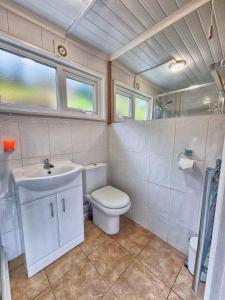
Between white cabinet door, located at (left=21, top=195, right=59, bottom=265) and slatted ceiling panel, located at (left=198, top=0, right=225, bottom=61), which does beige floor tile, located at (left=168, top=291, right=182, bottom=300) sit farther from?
slatted ceiling panel, located at (left=198, top=0, right=225, bottom=61)

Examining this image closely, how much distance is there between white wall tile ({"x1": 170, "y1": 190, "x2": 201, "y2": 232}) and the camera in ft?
4.06

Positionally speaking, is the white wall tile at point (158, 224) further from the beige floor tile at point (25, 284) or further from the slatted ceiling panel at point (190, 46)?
the slatted ceiling panel at point (190, 46)

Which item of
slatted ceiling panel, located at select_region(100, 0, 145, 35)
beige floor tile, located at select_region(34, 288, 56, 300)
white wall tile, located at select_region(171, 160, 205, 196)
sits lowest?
beige floor tile, located at select_region(34, 288, 56, 300)

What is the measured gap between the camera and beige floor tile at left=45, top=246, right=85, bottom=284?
1112 millimetres

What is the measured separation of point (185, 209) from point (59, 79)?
1898mm

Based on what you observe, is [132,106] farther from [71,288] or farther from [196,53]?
[71,288]

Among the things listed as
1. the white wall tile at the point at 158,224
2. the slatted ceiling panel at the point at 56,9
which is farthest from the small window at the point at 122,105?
the white wall tile at the point at 158,224

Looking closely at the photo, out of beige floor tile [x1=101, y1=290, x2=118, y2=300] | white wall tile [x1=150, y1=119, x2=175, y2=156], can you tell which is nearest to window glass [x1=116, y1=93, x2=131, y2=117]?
white wall tile [x1=150, y1=119, x2=175, y2=156]

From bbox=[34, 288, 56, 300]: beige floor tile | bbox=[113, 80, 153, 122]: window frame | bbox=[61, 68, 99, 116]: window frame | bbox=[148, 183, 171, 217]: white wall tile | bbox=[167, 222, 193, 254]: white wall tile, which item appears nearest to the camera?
bbox=[34, 288, 56, 300]: beige floor tile

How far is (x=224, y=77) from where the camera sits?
1050 mm

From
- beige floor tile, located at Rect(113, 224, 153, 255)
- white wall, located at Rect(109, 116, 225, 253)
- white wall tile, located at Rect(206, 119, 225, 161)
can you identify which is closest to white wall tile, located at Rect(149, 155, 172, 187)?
white wall, located at Rect(109, 116, 225, 253)

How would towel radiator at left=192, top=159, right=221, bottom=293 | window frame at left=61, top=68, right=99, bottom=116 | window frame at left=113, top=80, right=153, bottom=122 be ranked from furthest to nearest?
window frame at left=113, top=80, right=153, bottom=122 < window frame at left=61, top=68, right=99, bottom=116 < towel radiator at left=192, top=159, right=221, bottom=293

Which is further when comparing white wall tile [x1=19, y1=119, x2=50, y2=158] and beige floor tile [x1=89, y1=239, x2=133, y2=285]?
white wall tile [x1=19, y1=119, x2=50, y2=158]

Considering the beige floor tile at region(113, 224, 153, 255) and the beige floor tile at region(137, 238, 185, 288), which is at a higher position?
the beige floor tile at region(113, 224, 153, 255)
